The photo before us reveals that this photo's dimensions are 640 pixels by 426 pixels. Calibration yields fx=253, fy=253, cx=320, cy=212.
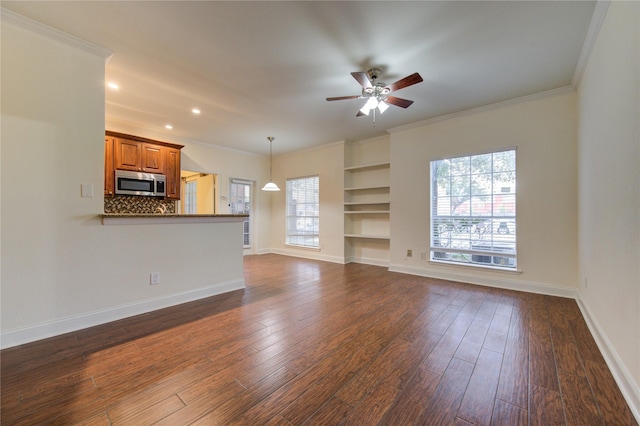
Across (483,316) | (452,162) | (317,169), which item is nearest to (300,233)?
(317,169)

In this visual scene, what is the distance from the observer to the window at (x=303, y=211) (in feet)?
21.4

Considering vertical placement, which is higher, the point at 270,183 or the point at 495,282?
the point at 270,183

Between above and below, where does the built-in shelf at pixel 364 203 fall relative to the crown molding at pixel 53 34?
below

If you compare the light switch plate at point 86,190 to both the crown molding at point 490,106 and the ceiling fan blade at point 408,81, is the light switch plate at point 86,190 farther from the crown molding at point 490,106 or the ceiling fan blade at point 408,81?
the crown molding at point 490,106

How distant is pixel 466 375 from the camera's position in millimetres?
1757

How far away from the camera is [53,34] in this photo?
2.36m

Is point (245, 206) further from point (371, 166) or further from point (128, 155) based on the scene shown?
point (371, 166)

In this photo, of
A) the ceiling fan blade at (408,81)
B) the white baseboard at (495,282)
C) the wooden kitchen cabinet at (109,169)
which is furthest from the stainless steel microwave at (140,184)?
the white baseboard at (495,282)

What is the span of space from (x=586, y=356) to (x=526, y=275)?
189 cm

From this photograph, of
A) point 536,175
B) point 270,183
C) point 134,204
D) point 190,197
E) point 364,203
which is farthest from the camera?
point 190,197

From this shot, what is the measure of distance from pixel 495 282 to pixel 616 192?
2.42 m

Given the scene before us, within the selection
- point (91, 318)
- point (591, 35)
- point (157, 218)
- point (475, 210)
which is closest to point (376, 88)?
point (591, 35)

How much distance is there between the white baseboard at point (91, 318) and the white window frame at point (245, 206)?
3.50 metres

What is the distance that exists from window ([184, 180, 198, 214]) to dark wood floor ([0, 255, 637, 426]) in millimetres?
4489
